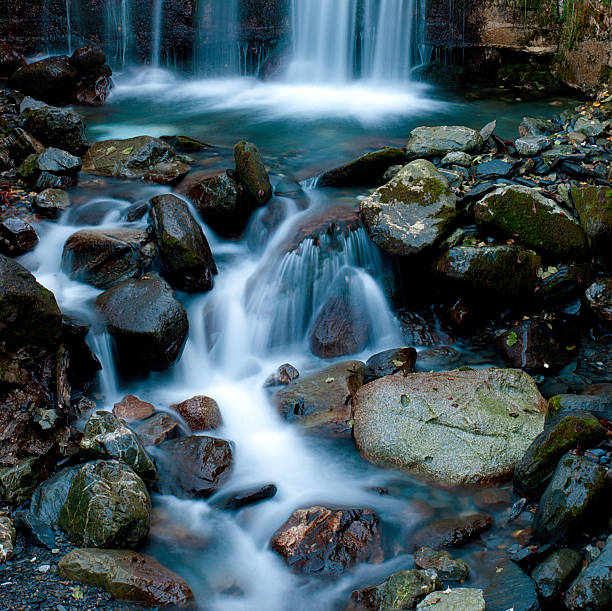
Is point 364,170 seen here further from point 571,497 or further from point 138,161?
point 571,497

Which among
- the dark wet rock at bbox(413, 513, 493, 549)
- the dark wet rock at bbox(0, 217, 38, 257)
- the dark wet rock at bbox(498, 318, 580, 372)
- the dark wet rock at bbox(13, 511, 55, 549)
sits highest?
the dark wet rock at bbox(0, 217, 38, 257)

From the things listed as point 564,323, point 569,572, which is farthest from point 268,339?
point 569,572

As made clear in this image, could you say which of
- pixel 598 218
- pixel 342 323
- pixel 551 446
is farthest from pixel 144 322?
pixel 598 218

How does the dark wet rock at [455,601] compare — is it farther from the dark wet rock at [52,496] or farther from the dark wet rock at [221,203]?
the dark wet rock at [221,203]

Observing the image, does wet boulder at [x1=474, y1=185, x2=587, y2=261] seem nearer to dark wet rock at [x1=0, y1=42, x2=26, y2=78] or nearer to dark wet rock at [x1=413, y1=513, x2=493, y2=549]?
dark wet rock at [x1=413, y1=513, x2=493, y2=549]

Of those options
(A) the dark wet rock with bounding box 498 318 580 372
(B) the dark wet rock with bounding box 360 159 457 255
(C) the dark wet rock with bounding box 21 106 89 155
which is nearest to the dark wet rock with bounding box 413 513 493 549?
(A) the dark wet rock with bounding box 498 318 580 372

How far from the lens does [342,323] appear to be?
6.99 m

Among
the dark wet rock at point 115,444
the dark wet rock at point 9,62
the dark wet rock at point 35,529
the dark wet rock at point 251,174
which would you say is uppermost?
the dark wet rock at point 9,62

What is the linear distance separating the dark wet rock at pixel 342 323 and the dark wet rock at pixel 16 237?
337cm

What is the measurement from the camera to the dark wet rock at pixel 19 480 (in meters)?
4.51

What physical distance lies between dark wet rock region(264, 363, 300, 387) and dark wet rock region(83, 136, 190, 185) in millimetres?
3378

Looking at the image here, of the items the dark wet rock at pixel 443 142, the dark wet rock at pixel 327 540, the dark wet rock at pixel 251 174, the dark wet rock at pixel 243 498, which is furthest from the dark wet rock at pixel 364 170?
the dark wet rock at pixel 327 540

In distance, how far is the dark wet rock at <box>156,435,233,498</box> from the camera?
4.98 m

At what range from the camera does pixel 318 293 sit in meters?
7.24
